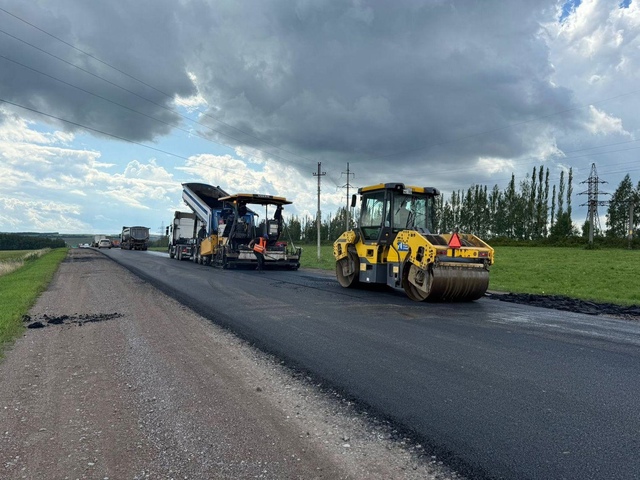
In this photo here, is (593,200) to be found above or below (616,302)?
above

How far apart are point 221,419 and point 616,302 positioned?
1180 cm

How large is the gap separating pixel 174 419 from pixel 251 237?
717 inches

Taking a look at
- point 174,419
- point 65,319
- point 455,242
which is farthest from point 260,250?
point 174,419

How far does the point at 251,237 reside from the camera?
2175 centimetres

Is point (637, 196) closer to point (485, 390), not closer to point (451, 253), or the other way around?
point (451, 253)

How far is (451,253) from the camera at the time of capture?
1007 cm

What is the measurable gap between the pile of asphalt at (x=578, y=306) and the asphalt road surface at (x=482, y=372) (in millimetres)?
809

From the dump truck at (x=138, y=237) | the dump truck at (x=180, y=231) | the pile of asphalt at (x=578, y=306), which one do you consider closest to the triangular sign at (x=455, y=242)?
the pile of asphalt at (x=578, y=306)

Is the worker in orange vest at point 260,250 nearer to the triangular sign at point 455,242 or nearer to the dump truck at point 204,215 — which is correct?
the dump truck at point 204,215

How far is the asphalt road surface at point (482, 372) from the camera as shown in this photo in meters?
3.18

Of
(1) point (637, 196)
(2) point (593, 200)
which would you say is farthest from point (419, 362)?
(1) point (637, 196)

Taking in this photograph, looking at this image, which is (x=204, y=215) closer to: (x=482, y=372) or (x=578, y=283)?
(x=578, y=283)

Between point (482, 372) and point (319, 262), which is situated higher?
Result: point (319, 262)

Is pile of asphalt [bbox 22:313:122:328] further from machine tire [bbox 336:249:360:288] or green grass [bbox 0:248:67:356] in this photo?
machine tire [bbox 336:249:360:288]
